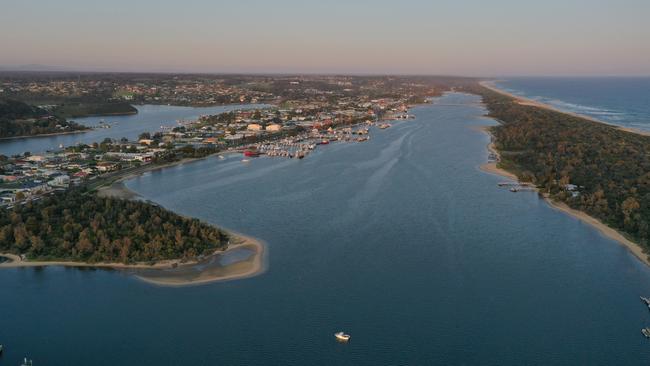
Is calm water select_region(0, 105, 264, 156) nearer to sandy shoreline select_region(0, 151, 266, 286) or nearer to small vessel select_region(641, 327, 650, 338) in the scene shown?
sandy shoreline select_region(0, 151, 266, 286)

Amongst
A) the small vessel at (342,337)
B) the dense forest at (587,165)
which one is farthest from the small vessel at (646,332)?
the small vessel at (342,337)

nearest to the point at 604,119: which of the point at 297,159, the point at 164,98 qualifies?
the point at 297,159

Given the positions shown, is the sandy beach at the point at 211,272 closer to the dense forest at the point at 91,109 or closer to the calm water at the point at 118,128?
the calm water at the point at 118,128

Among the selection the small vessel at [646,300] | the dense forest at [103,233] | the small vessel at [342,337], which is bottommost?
the small vessel at [342,337]

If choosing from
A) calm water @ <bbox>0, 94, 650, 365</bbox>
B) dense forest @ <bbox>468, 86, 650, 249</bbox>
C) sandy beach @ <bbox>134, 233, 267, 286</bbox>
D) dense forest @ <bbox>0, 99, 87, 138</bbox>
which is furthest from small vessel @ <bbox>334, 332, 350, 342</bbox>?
dense forest @ <bbox>0, 99, 87, 138</bbox>

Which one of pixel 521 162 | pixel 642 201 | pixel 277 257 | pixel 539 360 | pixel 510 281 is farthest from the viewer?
pixel 521 162

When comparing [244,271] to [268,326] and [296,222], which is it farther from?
[296,222]

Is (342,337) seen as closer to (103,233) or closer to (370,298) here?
(370,298)

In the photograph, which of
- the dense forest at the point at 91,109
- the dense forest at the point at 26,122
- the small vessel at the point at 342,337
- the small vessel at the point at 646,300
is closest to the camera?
the small vessel at the point at 342,337
